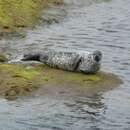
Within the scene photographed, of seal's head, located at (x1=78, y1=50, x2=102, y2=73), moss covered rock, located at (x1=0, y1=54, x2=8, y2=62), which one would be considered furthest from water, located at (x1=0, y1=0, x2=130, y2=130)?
seal's head, located at (x1=78, y1=50, x2=102, y2=73)

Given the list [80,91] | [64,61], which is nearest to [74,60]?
[64,61]

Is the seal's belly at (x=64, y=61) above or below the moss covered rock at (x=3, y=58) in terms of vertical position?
above

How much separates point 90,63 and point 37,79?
4.70 feet

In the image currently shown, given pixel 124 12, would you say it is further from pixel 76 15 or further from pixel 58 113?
pixel 58 113

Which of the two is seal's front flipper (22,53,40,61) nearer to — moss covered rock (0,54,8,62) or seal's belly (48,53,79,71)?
moss covered rock (0,54,8,62)

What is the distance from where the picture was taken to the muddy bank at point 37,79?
12867 millimetres

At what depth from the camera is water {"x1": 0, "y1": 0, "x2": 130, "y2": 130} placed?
11398 mm

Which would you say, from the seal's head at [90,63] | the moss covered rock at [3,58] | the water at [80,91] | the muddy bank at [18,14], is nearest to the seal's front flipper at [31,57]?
the moss covered rock at [3,58]

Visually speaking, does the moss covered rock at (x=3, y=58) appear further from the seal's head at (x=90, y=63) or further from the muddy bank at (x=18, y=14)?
the muddy bank at (x=18, y=14)

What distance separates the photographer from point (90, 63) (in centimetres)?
1438

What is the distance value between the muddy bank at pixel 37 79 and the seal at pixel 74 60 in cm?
17

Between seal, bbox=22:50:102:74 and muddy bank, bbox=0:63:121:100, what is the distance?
17cm

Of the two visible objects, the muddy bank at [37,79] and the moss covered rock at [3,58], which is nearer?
the muddy bank at [37,79]

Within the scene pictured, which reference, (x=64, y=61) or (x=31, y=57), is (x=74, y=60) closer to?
(x=64, y=61)
